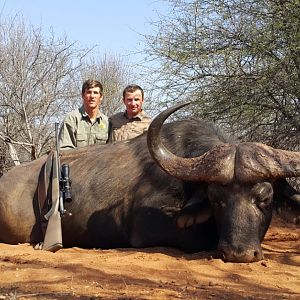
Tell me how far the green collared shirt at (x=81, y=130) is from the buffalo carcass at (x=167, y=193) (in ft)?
2.16

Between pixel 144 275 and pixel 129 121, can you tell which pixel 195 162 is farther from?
pixel 129 121

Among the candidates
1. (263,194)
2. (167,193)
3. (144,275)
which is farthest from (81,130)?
(144,275)

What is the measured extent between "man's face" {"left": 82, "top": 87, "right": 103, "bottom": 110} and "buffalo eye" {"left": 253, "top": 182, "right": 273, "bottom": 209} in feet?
12.0

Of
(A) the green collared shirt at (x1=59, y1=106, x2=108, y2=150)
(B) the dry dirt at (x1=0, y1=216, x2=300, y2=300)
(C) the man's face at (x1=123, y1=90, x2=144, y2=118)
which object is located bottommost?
(B) the dry dirt at (x1=0, y1=216, x2=300, y2=300)

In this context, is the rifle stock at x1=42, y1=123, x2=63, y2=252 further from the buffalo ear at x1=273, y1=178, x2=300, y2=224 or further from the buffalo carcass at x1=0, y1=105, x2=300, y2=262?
the buffalo ear at x1=273, y1=178, x2=300, y2=224

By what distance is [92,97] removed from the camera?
8617mm

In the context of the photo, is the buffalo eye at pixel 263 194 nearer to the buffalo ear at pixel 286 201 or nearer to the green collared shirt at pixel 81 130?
the buffalo ear at pixel 286 201

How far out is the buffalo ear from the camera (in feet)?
20.3

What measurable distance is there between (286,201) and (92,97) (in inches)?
140

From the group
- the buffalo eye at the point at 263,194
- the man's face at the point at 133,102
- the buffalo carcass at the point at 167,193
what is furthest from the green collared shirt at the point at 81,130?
the buffalo eye at the point at 263,194

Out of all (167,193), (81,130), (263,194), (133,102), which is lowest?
(167,193)

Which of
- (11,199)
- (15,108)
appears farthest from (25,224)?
(15,108)

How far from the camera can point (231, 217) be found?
18.3 ft

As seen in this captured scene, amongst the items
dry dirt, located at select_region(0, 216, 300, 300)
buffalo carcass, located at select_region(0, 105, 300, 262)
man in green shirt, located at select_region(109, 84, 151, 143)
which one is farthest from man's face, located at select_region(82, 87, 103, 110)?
dry dirt, located at select_region(0, 216, 300, 300)
